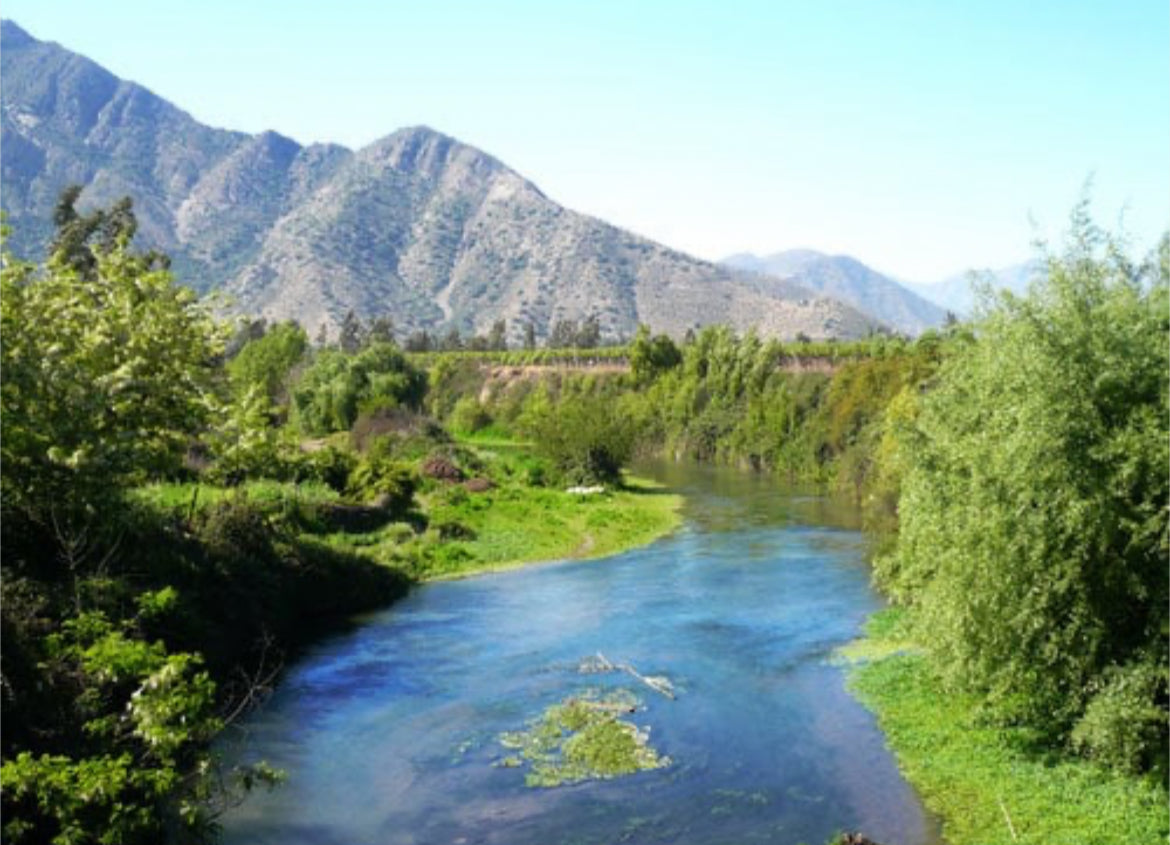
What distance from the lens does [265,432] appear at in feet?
95.9

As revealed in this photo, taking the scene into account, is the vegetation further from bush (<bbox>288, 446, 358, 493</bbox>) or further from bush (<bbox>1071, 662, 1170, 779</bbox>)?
bush (<bbox>288, 446, 358, 493</bbox>)

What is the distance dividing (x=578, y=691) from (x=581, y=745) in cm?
430

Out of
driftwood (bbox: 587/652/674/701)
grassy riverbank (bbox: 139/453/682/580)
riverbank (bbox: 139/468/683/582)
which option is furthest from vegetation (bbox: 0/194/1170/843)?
grassy riverbank (bbox: 139/453/682/580)

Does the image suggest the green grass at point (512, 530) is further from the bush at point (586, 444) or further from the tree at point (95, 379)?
the tree at point (95, 379)

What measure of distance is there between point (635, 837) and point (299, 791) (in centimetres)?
726

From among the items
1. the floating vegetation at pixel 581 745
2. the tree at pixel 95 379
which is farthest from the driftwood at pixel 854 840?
the tree at pixel 95 379

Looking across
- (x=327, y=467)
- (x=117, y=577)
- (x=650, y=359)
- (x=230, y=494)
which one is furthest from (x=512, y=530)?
(x=650, y=359)

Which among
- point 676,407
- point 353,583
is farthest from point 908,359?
point 353,583

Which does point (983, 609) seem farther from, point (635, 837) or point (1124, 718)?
point (635, 837)

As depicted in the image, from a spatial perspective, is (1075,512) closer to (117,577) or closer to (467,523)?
(117,577)

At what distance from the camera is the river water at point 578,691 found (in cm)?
2088

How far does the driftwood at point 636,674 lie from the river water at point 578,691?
1.11ft

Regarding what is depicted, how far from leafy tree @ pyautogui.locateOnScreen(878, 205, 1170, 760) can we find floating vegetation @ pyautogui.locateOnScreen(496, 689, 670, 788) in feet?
23.8

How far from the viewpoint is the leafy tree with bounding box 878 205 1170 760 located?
2009 cm
